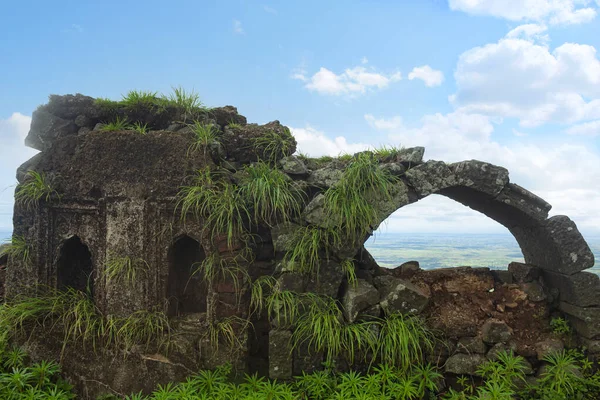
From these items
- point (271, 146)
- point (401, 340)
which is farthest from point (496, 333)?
point (271, 146)

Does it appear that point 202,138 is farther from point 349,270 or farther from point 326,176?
point 349,270

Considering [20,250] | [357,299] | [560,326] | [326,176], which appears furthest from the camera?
[20,250]

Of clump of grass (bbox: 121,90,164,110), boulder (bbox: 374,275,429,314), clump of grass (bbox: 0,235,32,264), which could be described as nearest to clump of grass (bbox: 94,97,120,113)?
clump of grass (bbox: 121,90,164,110)

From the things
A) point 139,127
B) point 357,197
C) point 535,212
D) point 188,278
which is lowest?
point 188,278

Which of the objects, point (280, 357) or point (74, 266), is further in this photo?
point (74, 266)

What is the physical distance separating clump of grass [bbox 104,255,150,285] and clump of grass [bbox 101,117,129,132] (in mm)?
1639

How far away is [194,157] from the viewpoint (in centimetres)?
504

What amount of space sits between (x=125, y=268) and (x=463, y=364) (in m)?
4.08

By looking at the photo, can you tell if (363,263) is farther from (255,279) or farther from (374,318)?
(255,279)

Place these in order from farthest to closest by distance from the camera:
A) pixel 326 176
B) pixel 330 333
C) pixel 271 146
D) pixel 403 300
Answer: pixel 271 146, pixel 326 176, pixel 403 300, pixel 330 333

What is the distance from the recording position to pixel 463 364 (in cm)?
483

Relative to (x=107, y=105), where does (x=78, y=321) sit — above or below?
below

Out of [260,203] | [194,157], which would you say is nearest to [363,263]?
[260,203]

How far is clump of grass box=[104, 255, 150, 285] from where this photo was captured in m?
4.94
